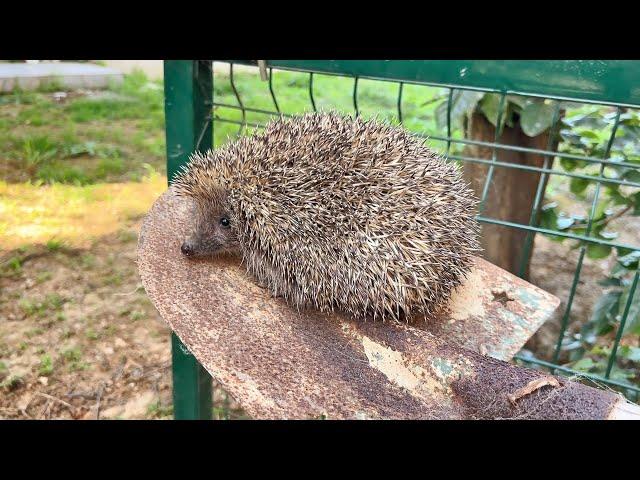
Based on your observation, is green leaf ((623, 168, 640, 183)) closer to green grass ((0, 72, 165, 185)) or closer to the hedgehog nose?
the hedgehog nose

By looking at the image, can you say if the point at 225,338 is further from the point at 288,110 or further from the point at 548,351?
the point at 288,110

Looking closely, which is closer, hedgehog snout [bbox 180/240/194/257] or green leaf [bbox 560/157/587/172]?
hedgehog snout [bbox 180/240/194/257]

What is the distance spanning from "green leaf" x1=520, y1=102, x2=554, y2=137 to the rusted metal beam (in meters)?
1.25

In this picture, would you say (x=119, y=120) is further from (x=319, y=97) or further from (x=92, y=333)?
(x=92, y=333)

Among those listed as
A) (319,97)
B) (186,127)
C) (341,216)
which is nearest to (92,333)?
(186,127)

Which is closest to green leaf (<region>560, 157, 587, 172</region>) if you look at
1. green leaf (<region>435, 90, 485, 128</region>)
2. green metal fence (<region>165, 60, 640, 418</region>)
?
green metal fence (<region>165, 60, 640, 418</region>)

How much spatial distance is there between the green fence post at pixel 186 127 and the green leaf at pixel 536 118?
1.91 metres

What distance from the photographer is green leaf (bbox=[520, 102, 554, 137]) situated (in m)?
3.38

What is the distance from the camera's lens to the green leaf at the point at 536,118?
133 inches

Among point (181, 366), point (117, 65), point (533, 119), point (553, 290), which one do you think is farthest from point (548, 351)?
point (117, 65)

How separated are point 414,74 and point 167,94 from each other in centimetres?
136

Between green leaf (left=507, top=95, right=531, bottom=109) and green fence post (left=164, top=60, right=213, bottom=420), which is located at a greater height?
green leaf (left=507, top=95, right=531, bottom=109)

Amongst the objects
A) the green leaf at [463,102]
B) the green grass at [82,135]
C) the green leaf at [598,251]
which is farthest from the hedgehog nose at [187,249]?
the green grass at [82,135]

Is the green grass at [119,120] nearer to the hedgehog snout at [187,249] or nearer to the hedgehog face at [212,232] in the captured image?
the hedgehog face at [212,232]
